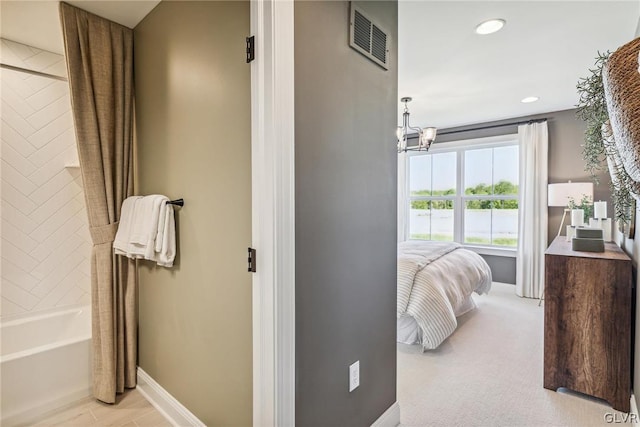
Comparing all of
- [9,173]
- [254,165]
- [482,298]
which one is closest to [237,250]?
[254,165]

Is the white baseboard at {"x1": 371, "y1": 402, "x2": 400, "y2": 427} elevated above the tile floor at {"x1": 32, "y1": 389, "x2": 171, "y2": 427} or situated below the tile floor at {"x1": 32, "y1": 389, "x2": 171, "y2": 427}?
above

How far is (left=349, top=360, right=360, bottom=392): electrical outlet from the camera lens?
4.76 ft

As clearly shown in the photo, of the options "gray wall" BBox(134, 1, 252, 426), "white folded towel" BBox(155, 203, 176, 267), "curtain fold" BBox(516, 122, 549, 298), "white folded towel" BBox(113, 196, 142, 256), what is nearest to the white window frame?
"curtain fold" BBox(516, 122, 549, 298)

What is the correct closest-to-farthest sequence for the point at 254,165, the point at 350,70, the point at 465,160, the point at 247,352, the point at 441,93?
the point at 254,165, the point at 247,352, the point at 350,70, the point at 441,93, the point at 465,160

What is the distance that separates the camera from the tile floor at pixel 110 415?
6.03 ft

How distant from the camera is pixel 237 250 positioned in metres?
1.39

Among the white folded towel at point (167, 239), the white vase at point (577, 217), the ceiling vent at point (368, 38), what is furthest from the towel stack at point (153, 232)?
the white vase at point (577, 217)

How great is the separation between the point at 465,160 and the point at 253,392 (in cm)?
495

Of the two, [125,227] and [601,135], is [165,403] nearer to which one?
[125,227]

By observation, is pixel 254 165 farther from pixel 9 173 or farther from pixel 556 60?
pixel 556 60

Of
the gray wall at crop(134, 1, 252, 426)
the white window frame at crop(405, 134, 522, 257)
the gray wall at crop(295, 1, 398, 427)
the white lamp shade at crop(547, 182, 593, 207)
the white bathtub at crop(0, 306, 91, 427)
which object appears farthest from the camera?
the white window frame at crop(405, 134, 522, 257)

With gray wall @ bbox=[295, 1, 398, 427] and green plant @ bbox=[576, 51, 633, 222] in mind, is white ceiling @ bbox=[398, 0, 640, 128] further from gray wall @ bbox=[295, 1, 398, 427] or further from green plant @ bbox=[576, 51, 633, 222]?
green plant @ bbox=[576, 51, 633, 222]

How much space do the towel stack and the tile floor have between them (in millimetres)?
914

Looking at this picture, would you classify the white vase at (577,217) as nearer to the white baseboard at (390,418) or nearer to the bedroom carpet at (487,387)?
the bedroom carpet at (487,387)
